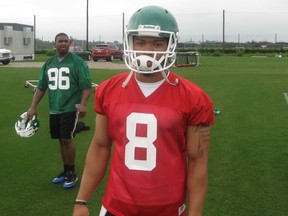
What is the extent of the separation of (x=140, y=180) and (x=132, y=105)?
15.2 inches

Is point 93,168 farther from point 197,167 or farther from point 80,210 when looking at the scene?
point 197,167

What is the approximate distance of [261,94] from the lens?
1541 cm

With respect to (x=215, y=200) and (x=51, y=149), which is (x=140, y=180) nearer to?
(x=215, y=200)

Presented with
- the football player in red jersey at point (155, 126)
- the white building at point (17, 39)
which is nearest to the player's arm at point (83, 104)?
the football player in red jersey at point (155, 126)

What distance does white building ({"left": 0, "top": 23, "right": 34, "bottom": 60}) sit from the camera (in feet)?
166

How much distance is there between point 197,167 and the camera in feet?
7.91

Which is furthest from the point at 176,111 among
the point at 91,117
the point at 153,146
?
the point at 91,117

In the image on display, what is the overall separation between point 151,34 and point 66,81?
339 centimetres

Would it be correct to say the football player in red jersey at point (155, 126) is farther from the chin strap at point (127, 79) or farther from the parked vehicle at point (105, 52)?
the parked vehicle at point (105, 52)

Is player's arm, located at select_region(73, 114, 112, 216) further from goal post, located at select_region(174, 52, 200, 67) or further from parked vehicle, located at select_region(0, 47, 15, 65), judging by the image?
parked vehicle, located at select_region(0, 47, 15, 65)

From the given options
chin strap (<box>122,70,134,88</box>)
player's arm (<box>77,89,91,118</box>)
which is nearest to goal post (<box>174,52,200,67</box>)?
player's arm (<box>77,89,91,118</box>)

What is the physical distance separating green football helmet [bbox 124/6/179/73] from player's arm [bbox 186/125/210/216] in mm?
383

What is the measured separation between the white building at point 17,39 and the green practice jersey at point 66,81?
1714 inches

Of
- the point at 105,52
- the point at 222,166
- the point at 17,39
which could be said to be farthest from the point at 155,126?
the point at 17,39
